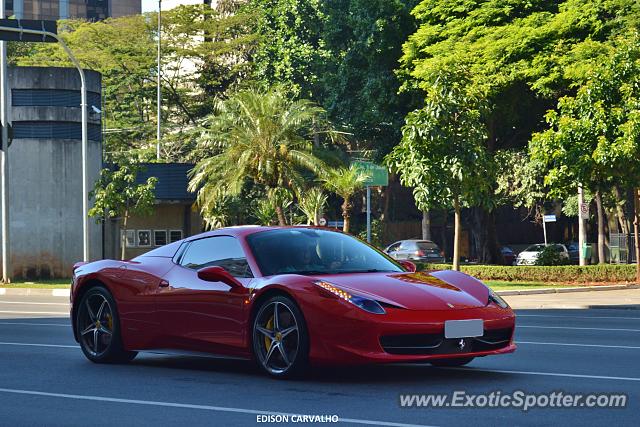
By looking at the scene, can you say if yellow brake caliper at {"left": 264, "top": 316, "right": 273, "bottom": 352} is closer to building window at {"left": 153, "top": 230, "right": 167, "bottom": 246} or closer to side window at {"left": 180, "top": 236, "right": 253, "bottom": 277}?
side window at {"left": 180, "top": 236, "right": 253, "bottom": 277}

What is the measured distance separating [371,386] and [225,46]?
220ft

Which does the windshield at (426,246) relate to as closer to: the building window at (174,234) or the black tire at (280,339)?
the building window at (174,234)

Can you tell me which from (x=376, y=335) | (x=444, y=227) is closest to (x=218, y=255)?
(x=376, y=335)

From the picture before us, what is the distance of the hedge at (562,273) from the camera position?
1467 inches

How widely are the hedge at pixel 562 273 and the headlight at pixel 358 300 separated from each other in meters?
27.3

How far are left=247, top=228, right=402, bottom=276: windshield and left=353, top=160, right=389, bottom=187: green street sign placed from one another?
41.0 meters

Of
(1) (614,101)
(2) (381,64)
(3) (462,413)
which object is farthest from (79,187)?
(3) (462,413)

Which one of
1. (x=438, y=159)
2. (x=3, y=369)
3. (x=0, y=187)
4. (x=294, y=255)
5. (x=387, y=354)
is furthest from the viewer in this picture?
(x=0, y=187)

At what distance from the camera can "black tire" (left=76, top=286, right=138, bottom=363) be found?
11.9 meters

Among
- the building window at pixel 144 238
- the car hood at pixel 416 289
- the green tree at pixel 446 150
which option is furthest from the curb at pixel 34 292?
the car hood at pixel 416 289

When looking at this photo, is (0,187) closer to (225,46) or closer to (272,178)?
(272,178)

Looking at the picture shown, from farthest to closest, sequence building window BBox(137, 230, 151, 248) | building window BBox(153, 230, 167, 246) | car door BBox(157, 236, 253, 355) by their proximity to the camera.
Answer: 1. building window BBox(153, 230, 167, 246)
2. building window BBox(137, 230, 151, 248)
3. car door BBox(157, 236, 253, 355)

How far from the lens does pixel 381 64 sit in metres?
49.7

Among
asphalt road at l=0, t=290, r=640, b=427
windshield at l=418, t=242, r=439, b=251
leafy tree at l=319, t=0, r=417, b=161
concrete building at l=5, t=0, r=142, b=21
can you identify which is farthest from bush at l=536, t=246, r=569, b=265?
concrete building at l=5, t=0, r=142, b=21
